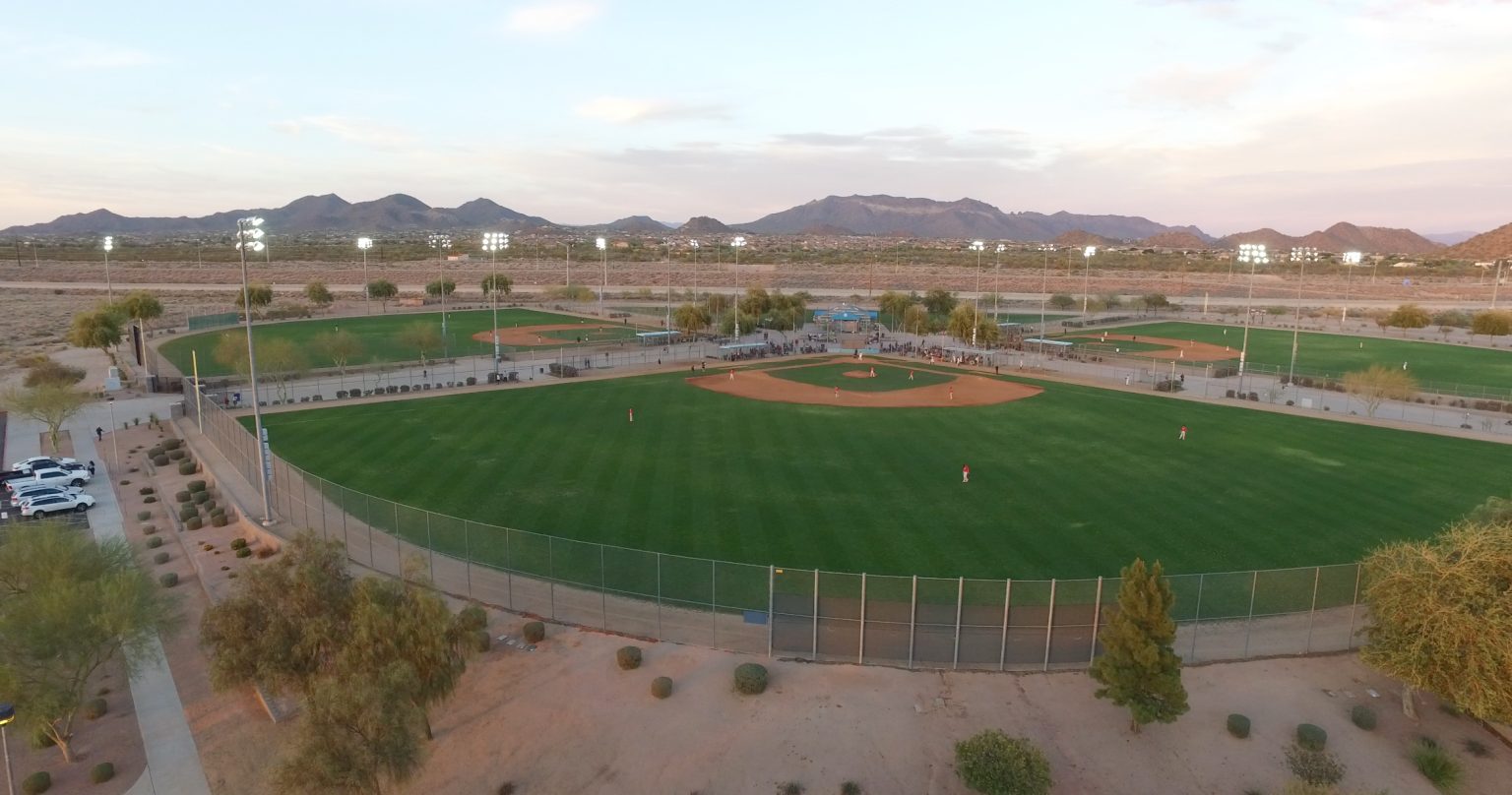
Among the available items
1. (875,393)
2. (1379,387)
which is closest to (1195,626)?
(875,393)

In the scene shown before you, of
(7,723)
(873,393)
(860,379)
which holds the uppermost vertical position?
(860,379)

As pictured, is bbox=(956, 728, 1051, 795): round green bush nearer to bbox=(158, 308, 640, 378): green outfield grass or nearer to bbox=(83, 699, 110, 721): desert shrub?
bbox=(83, 699, 110, 721): desert shrub

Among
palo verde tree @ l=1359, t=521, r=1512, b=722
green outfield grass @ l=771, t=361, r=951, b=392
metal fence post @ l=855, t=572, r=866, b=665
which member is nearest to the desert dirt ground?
green outfield grass @ l=771, t=361, r=951, b=392

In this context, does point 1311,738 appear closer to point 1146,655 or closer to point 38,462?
point 1146,655

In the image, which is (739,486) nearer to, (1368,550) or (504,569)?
(504,569)

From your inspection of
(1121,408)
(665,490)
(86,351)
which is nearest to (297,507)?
(665,490)

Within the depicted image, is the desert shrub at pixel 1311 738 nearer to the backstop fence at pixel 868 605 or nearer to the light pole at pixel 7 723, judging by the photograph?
the backstop fence at pixel 868 605
